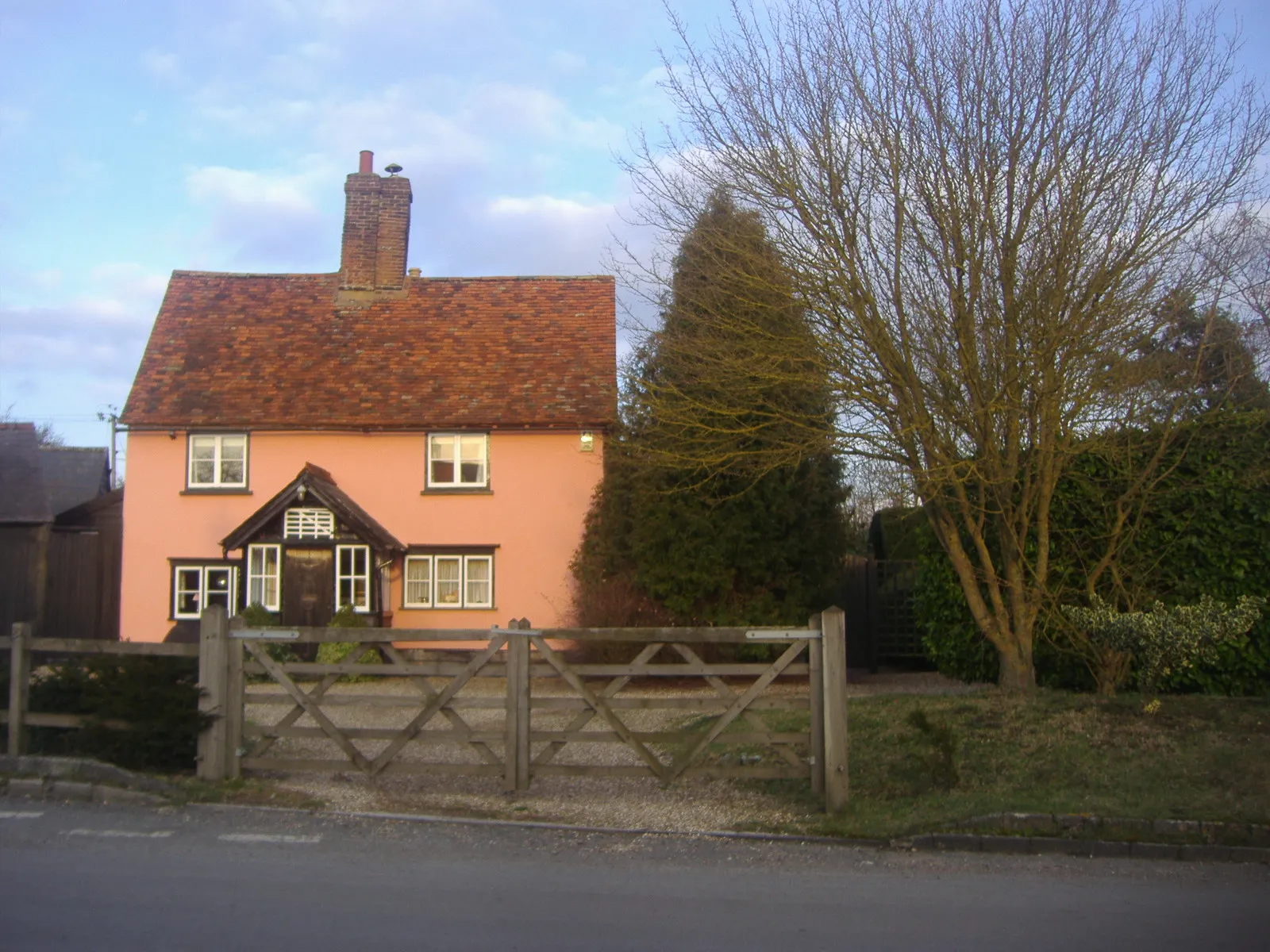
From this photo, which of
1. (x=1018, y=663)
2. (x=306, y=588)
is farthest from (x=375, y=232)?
(x=1018, y=663)

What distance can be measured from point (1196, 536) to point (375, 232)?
17954 millimetres

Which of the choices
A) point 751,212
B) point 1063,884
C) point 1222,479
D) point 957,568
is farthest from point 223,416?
point 1063,884

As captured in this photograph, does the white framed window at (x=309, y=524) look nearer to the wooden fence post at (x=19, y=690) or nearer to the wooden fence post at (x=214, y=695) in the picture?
the wooden fence post at (x=19, y=690)

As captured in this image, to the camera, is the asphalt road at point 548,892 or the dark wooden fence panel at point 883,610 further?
the dark wooden fence panel at point 883,610

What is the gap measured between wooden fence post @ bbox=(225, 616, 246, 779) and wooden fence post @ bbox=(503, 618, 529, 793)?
2.40 metres

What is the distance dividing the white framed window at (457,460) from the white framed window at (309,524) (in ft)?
7.08

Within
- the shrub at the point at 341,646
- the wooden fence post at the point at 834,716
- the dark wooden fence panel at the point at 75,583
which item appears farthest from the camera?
the dark wooden fence panel at the point at 75,583

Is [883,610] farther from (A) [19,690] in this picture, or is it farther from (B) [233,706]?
(A) [19,690]

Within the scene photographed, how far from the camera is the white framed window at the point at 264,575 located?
21.7 m

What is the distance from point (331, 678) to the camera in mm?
9984

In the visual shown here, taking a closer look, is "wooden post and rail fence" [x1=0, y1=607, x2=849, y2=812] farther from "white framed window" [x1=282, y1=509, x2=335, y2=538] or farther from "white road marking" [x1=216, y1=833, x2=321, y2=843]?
"white framed window" [x1=282, y1=509, x2=335, y2=538]

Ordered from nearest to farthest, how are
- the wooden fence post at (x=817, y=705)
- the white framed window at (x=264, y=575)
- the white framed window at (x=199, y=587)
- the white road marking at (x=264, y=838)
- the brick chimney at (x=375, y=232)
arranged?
the white road marking at (x=264, y=838) → the wooden fence post at (x=817, y=705) → the white framed window at (x=264, y=575) → the white framed window at (x=199, y=587) → the brick chimney at (x=375, y=232)

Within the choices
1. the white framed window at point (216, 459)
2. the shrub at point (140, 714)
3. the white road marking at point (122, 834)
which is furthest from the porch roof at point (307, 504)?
the white road marking at point (122, 834)

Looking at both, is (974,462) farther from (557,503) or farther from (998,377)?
(557,503)
